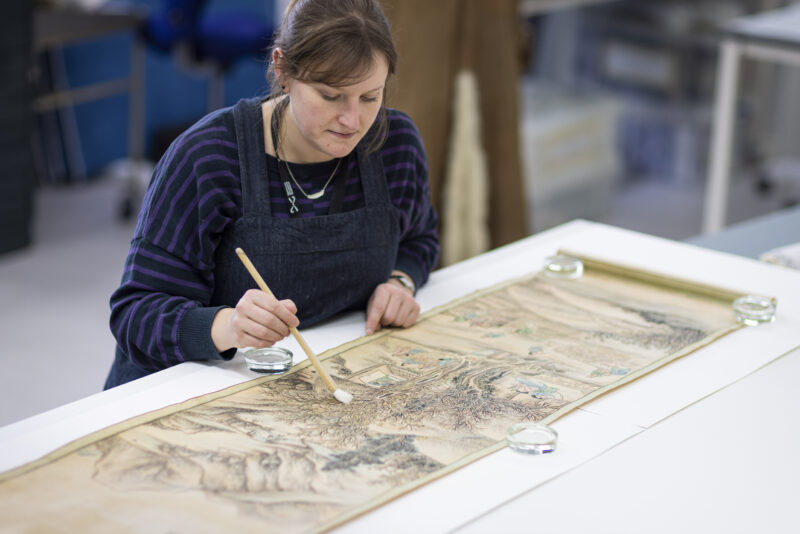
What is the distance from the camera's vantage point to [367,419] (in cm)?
107

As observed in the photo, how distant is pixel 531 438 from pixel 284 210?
1.58 ft

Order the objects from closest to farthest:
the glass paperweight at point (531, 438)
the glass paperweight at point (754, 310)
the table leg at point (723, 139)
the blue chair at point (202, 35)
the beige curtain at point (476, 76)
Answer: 1. the glass paperweight at point (531, 438)
2. the glass paperweight at point (754, 310)
3. the beige curtain at point (476, 76)
4. the table leg at point (723, 139)
5. the blue chair at point (202, 35)

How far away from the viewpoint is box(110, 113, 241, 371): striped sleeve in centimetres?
122

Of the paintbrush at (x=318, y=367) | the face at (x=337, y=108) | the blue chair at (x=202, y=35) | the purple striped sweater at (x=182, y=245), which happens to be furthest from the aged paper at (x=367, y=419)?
the blue chair at (x=202, y=35)

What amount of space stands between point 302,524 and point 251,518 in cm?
5

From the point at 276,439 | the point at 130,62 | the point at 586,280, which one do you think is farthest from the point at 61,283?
the point at 276,439

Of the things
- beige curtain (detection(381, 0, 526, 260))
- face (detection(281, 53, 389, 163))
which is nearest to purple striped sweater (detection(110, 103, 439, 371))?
face (detection(281, 53, 389, 163))

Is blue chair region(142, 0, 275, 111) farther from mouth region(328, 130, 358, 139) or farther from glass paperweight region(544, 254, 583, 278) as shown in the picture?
mouth region(328, 130, 358, 139)

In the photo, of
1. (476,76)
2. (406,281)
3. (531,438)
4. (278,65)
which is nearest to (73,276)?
(476,76)

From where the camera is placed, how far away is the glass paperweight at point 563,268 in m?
1.52

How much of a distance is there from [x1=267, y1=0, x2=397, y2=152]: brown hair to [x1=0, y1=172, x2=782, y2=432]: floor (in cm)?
157

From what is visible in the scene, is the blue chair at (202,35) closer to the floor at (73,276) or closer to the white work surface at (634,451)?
the floor at (73,276)

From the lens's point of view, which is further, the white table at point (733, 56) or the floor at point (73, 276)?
the white table at point (733, 56)

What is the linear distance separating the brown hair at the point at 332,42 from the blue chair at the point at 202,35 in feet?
7.73
